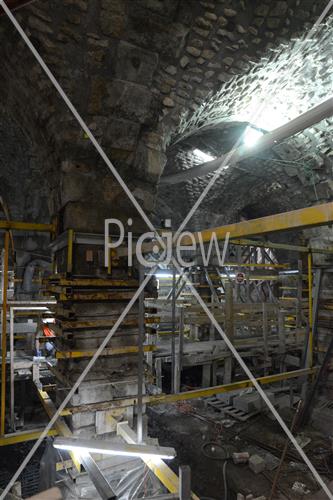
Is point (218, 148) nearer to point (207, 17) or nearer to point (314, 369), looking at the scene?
point (207, 17)

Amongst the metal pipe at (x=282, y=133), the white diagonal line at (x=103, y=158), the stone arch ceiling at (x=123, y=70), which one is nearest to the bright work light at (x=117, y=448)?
the white diagonal line at (x=103, y=158)

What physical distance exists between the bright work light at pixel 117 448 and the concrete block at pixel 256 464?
3648mm

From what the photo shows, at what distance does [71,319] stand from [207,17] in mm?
4156

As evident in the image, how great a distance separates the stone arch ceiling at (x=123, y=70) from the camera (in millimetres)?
3840

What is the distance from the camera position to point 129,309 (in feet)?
13.6

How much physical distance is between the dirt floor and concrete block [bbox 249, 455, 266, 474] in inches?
2.5

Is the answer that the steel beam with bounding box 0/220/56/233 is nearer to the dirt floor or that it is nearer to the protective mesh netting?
the protective mesh netting

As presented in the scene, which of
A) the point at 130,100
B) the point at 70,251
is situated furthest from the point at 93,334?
the point at 130,100

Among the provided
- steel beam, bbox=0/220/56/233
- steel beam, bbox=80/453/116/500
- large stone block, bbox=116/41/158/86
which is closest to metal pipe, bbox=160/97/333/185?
large stone block, bbox=116/41/158/86

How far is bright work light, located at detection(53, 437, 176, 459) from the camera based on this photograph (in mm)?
2229

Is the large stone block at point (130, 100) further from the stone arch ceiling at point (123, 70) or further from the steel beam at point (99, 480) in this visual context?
the steel beam at point (99, 480)

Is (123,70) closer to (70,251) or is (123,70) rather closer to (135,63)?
(135,63)

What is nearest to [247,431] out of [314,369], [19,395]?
[314,369]

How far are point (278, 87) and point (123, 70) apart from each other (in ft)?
9.92
